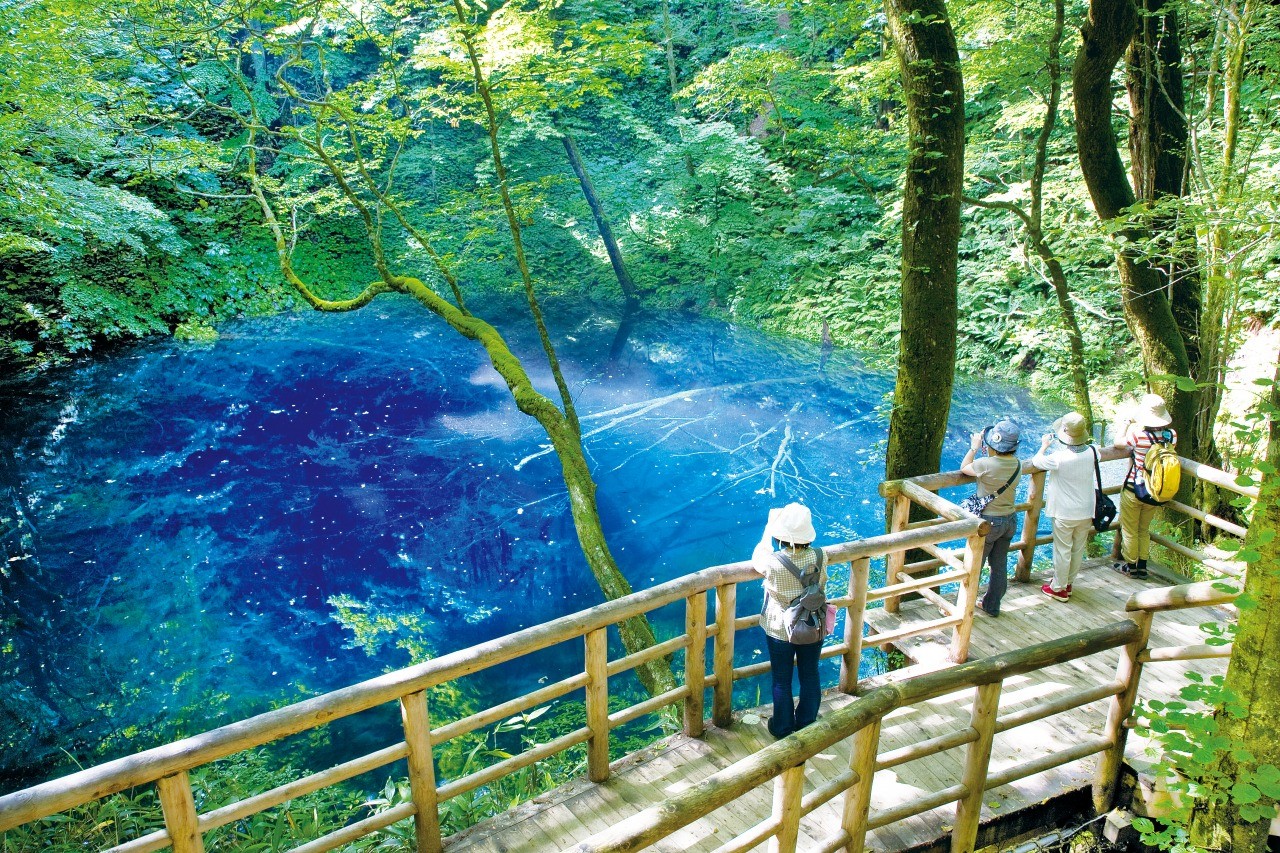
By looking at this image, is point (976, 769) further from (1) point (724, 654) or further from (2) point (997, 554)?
(2) point (997, 554)

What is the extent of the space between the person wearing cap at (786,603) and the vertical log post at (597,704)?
86 centimetres

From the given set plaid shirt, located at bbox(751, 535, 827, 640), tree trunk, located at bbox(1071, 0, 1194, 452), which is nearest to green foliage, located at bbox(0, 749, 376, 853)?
plaid shirt, located at bbox(751, 535, 827, 640)

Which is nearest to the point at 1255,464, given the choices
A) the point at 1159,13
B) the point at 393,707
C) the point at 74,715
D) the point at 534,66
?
the point at 1159,13

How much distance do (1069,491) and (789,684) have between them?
272 centimetres

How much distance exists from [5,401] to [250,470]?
6.04m

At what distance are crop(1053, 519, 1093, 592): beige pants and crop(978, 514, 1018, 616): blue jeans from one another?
18.4 inches

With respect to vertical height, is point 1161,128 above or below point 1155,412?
above

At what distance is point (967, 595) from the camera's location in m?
4.54

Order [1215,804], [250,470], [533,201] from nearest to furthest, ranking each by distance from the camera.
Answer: [1215,804] < [533,201] < [250,470]

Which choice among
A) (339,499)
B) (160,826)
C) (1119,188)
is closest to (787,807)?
(160,826)

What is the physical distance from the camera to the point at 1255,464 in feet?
8.45

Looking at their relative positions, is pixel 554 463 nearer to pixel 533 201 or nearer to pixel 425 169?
pixel 533 201

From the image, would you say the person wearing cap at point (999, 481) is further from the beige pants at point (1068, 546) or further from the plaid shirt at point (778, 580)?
the plaid shirt at point (778, 580)

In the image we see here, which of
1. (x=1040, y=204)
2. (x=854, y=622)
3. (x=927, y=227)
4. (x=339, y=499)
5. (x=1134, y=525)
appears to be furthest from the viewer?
(x=339, y=499)
